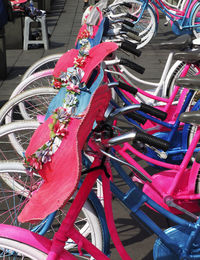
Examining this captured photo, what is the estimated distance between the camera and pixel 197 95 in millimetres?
3818

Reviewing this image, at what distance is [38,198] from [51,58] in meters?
2.61

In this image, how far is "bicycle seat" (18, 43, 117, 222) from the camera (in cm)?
147

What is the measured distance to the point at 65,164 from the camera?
5.10ft

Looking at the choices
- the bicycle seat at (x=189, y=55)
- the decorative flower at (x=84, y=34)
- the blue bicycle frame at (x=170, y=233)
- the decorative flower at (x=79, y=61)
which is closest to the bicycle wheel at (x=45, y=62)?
the decorative flower at (x=84, y=34)

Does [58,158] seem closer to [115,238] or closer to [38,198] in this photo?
[38,198]

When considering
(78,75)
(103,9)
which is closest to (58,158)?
(78,75)

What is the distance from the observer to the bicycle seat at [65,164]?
1472 millimetres

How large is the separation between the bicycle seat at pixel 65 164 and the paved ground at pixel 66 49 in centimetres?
138

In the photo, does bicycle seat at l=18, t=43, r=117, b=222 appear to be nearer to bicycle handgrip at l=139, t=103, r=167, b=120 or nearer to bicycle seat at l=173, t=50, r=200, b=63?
bicycle handgrip at l=139, t=103, r=167, b=120

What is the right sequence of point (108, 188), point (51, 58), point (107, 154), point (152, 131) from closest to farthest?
point (107, 154), point (108, 188), point (152, 131), point (51, 58)

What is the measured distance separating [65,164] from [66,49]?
7.32m

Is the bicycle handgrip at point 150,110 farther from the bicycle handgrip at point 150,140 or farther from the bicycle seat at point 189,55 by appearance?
the bicycle seat at point 189,55

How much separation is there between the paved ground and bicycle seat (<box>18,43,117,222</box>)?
138cm

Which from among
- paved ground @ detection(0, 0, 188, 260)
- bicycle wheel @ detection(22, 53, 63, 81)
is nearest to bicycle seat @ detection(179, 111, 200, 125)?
paved ground @ detection(0, 0, 188, 260)
